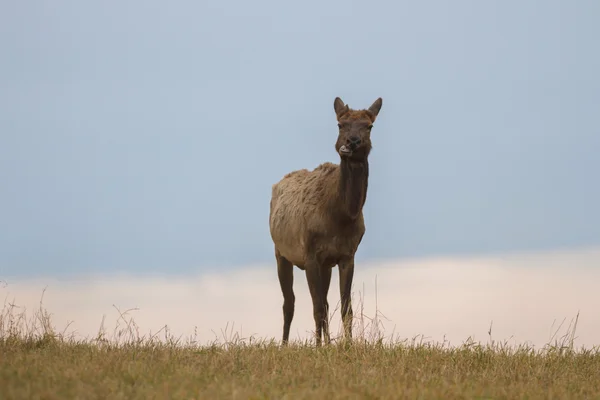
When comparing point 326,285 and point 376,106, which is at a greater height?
point 376,106

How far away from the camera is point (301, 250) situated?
1373 cm

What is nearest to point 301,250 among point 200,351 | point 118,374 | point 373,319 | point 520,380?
point 373,319

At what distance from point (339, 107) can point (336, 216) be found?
1.83m

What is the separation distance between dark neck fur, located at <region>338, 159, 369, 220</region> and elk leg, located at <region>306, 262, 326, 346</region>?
104 centimetres

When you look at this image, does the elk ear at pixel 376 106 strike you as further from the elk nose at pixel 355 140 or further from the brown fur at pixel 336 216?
the elk nose at pixel 355 140

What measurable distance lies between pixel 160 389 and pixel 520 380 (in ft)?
14.8

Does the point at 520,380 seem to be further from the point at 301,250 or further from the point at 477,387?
the point at 301,250

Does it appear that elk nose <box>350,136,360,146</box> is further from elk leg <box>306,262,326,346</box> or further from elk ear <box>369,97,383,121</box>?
elk leg <box>306,262,326,346</box>

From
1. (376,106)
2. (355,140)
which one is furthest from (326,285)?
(376,106)

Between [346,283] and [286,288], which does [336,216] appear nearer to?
[346,283]

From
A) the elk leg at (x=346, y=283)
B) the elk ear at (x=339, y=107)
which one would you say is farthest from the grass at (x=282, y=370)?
the elk ear at (x=339, y=107)

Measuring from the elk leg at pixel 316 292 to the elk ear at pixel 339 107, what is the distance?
2505 millimetres

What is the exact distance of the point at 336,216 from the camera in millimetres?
13000

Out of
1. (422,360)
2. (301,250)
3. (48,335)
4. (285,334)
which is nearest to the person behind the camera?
(422,360)
